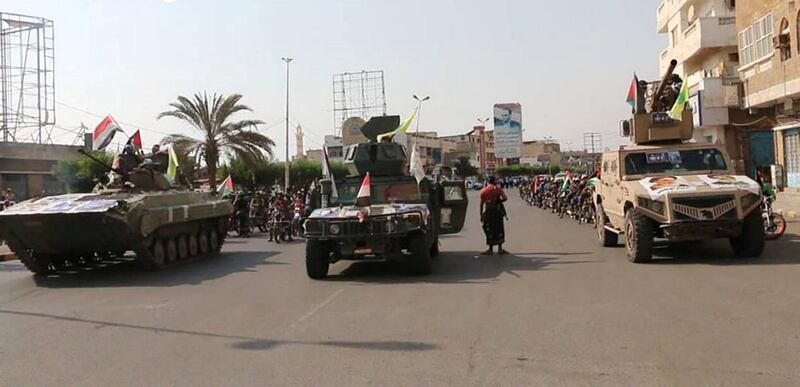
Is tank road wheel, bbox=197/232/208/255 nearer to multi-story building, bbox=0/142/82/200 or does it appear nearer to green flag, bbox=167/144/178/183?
green flag, bbox=167/144/178/183

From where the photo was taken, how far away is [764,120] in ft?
85.7

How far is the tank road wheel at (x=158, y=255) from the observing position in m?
13.4

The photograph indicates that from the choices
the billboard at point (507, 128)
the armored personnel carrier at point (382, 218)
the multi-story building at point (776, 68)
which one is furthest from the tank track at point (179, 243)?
the billboard at point (507, 128)

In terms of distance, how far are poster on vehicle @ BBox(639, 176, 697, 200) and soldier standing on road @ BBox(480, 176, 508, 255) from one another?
272 cm

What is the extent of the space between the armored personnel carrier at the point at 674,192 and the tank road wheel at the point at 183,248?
28.0 ft

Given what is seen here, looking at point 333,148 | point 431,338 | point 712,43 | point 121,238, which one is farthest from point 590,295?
point 333,148

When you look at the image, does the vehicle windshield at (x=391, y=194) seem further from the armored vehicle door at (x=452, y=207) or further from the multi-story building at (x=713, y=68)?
the multi-story building at (x=713, y=68)

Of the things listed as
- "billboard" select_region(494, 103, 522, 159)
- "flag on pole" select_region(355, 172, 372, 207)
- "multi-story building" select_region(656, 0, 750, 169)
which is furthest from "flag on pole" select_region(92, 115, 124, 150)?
"billboard" select_region(494, 103, 522, 159)

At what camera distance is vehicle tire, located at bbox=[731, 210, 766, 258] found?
451 inches

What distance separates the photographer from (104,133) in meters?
Answer: 14.6

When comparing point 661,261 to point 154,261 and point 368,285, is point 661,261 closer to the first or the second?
point 368,285

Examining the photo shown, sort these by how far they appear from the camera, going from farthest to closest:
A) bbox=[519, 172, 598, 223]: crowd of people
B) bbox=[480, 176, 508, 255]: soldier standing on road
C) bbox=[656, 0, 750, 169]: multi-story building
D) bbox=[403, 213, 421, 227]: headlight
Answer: bbox=[656, 0, 750, 169]: multi-story building < bbox=[519, 172, 598, 223]: crowd of people < bbox=[480, 176, 508, 255]: soldier standing on road < bbox=[403, 213, 421, 227]: headlight

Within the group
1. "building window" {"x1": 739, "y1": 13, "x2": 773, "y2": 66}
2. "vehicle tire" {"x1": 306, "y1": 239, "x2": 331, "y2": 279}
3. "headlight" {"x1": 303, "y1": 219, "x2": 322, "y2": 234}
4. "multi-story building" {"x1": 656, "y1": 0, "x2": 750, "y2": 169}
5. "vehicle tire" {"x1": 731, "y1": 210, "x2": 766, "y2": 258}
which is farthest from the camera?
"multi-story building" {"x1": 656, "y1": 0, "x2": 750, "y2": 169}

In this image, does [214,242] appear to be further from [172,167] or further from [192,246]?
[172,167]
